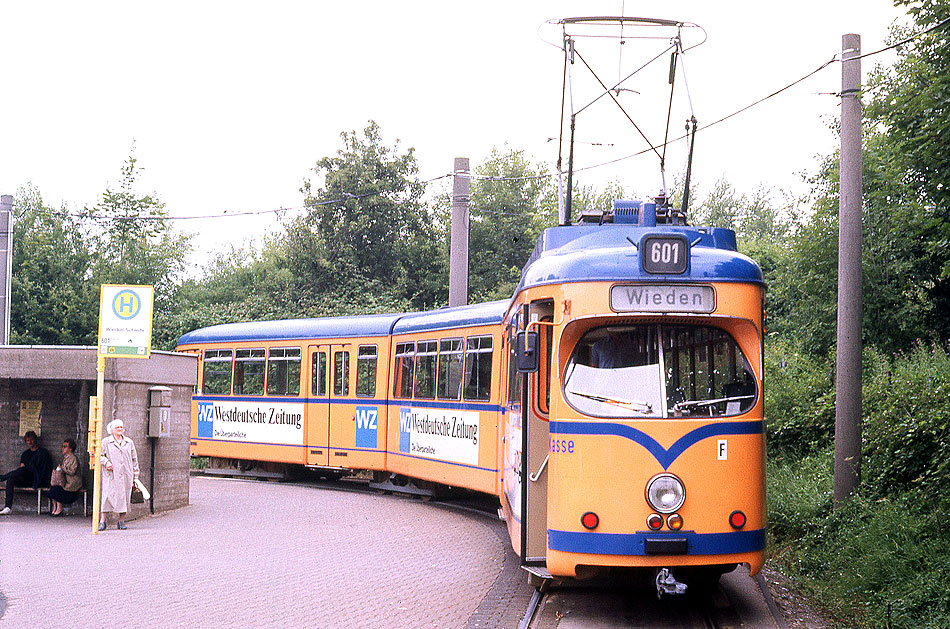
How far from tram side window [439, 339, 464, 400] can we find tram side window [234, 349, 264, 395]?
6233 mm

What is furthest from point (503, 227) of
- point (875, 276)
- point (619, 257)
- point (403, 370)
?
point (619, 257)

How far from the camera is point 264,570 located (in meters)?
11.4

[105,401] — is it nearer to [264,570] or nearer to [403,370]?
[403,370]

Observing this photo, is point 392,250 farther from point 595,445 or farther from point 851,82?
point 595,445

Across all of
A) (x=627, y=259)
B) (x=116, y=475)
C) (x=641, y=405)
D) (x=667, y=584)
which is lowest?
(x=667, y=584)

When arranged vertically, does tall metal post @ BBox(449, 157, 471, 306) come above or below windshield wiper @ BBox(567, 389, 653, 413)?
above

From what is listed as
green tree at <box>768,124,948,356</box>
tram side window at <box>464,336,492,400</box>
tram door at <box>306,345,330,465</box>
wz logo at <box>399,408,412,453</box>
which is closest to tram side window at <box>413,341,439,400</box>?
wz logo at <box>399,408,412,453</box>

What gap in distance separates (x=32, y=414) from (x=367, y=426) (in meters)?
5.72

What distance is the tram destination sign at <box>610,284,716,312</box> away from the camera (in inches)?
347

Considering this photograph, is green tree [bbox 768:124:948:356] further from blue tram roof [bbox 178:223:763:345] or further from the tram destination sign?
the tram destination sign

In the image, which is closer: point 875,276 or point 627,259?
point 627,259

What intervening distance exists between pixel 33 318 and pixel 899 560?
1366 inches

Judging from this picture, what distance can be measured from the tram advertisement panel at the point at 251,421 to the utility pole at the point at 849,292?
12.2 metres

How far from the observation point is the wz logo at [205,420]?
Result: 947 inches
